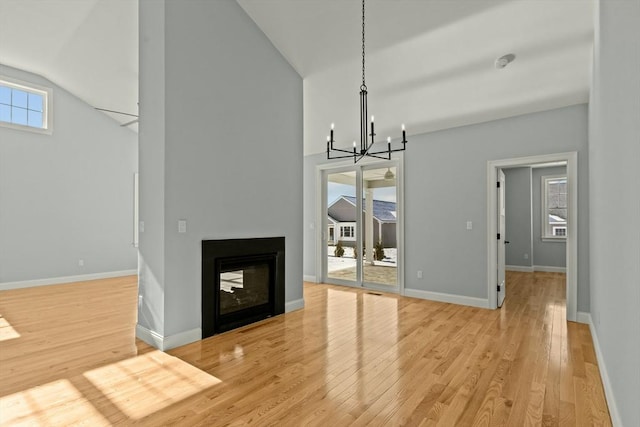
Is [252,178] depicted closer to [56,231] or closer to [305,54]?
[305,54]

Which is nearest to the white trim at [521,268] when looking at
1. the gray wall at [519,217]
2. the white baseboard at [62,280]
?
the gray wall at [519,217]

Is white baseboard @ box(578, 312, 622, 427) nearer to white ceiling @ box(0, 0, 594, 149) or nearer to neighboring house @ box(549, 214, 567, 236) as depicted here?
white ceiling @ box(0, 0, 594, 149)

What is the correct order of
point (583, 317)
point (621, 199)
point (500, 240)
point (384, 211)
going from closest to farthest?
point (621, 199) → point (583, 317) → point (500, 240) → point (384, 211)

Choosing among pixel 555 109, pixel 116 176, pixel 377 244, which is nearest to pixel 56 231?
pixel 116 176

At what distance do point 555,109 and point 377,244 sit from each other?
3.25m

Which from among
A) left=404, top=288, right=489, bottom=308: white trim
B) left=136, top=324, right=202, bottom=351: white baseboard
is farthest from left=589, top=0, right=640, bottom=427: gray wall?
left=136, top=324, right=202, bottom=351: white baseboard

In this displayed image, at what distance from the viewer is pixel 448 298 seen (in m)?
4.98

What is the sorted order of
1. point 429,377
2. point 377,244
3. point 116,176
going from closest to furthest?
point 429,377
point 377,244
point 116,176

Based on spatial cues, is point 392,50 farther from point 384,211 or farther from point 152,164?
point 152,164

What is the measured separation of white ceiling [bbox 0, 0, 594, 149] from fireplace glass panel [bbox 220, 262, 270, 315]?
9.16 ft

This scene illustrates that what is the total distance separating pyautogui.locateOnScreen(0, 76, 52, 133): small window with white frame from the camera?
5781 mm

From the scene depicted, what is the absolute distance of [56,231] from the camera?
626 cm

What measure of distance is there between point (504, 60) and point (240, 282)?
3861 mm

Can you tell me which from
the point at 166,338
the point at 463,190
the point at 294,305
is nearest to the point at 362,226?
the point at 463,190
